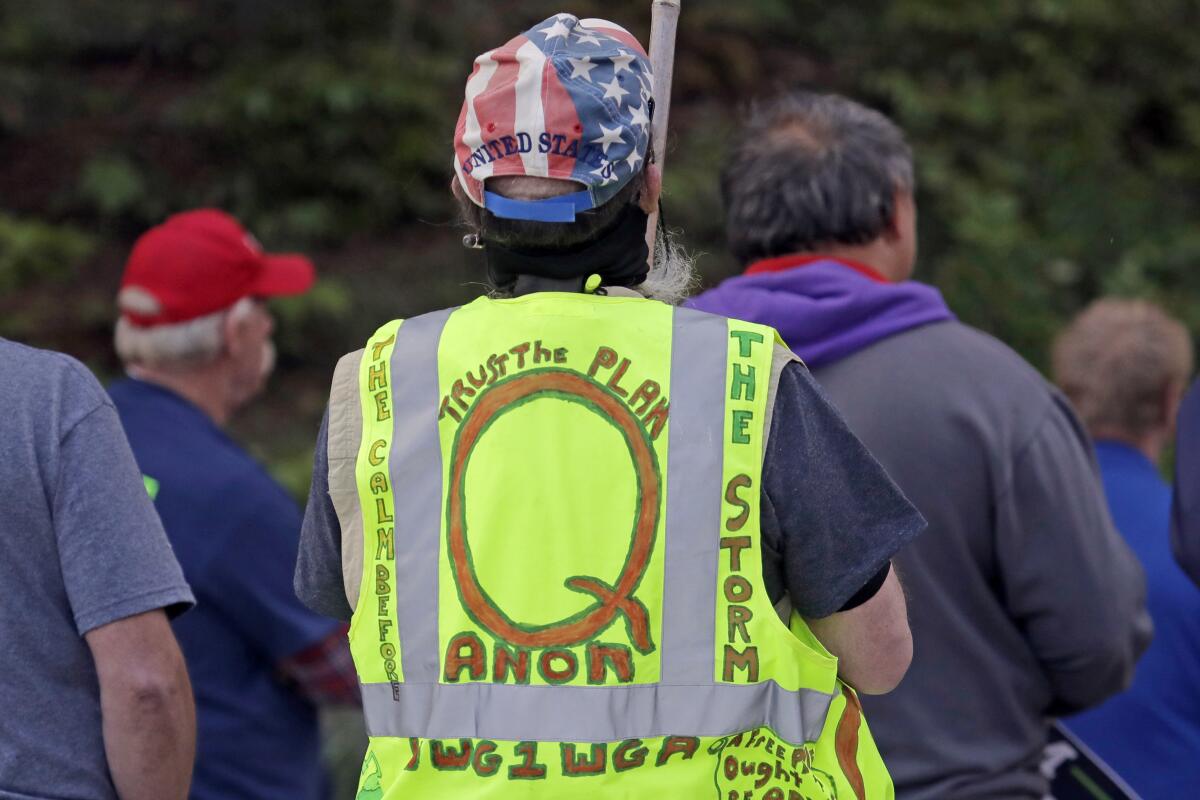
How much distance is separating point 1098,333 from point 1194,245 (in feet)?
18.7

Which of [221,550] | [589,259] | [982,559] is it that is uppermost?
[589,259]

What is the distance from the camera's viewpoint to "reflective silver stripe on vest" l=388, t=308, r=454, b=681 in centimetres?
179

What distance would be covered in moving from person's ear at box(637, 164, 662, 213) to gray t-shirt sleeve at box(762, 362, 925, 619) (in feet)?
0.93

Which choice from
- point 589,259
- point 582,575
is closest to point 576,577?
point 582,575

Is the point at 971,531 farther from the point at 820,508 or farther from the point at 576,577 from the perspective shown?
the point at 576,577

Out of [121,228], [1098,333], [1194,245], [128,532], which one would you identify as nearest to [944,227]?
[1194,245]

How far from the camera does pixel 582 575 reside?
174 centimetres

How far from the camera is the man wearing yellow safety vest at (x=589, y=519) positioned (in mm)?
1741

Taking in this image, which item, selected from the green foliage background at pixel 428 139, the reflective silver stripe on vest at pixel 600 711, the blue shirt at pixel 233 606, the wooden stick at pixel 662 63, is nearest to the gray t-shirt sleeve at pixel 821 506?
the reflective silver stripe on vest at pixel 600 711

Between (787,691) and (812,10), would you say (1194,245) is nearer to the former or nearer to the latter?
(812,10)

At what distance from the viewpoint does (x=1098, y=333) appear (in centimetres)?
374

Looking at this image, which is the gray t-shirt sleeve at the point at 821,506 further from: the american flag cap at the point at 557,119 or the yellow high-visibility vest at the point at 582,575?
the american flag cap at the point at 557,119

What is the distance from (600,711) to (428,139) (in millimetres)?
7105

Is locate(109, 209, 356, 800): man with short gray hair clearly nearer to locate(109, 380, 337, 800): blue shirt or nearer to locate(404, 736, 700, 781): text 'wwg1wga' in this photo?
locate(109, 380, 337, 800): blue shirt
